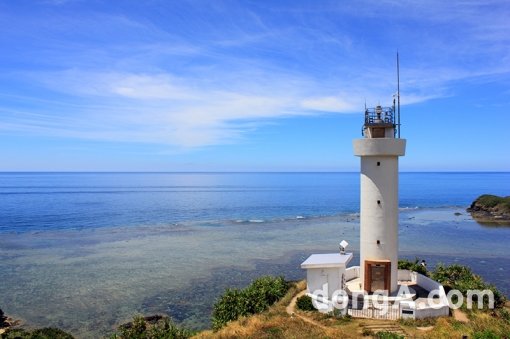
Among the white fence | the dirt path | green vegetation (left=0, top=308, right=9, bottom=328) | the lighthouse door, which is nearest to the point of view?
the dirt path

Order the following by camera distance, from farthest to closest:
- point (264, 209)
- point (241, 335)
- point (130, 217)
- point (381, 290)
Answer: point (264, 209) < point (130, 217) < point (381, 290) < point (241, 335)

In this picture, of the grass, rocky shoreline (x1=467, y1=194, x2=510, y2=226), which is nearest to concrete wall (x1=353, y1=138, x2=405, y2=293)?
the grass

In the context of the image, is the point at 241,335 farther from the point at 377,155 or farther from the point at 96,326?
→ the point at 96,326

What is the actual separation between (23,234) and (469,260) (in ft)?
181

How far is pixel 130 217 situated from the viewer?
7788 cm

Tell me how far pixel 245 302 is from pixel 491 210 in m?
72.6

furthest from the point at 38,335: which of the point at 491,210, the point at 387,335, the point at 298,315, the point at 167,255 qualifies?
the point at 491,210

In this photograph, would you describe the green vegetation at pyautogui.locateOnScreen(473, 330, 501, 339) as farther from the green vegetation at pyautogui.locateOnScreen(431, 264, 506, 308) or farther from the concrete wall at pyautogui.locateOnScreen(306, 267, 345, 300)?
the concrete wall at pyautogui.locateOnScreen(306, 267, 345, 300)

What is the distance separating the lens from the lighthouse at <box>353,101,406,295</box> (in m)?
19.6

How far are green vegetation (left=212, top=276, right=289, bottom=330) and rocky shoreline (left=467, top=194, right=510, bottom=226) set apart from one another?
57.8m

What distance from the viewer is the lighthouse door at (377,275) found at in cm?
1956

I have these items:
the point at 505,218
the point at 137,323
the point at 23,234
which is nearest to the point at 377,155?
the point at 137,323

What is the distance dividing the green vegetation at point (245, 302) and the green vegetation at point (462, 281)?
8.96m

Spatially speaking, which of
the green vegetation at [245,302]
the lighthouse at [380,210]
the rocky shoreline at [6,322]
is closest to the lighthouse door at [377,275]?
the lighthouse at [380,210]
